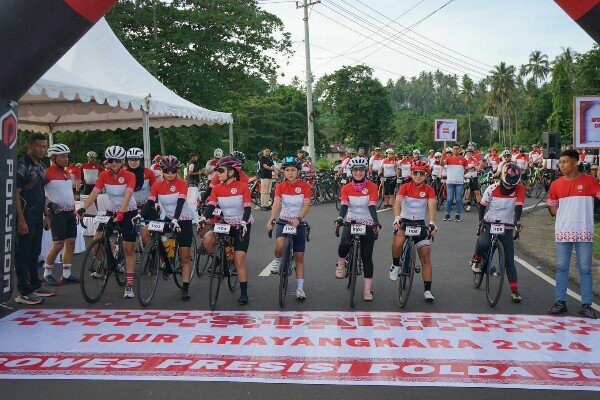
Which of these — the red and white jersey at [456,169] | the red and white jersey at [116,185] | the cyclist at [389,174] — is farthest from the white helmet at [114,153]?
the cyclist at [389,174]

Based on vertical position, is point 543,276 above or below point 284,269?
below

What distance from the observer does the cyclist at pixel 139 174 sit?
913 centimetres

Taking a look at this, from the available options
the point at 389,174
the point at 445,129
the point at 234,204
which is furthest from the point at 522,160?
the point at 234,204

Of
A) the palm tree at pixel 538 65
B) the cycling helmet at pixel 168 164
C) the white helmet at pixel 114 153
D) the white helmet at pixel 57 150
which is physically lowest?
the cycling helmet at pixel 168 164

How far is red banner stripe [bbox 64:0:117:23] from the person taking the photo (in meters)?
6.37

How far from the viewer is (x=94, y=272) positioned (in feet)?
26.0

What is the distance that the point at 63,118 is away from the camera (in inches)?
695

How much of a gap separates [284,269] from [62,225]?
3634 millimetres

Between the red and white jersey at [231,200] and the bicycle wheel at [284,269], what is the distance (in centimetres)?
62

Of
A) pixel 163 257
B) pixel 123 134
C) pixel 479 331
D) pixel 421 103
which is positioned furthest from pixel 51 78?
pixel 421 103

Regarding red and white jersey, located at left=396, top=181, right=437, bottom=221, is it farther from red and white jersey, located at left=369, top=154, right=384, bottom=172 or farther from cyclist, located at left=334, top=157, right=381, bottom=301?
red and white jersey, located at left=369, top=154, right=384, bottom=172

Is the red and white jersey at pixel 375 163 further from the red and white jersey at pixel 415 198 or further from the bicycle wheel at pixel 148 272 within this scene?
the bicycle wheel at pixel 148 272

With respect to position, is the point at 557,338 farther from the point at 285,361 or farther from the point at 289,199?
the point at 289,199

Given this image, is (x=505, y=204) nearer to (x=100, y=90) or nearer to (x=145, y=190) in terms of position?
(x=145, y=190)
